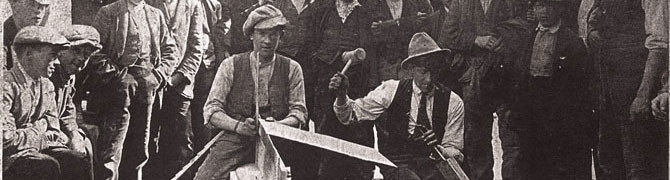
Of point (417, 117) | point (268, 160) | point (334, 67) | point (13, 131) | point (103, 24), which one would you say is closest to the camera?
point (13, 131)

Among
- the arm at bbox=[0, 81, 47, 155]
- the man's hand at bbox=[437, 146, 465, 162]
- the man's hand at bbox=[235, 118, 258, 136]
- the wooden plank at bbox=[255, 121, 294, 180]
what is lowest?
the man's hand at bbox=[437, 146, 465, 162]

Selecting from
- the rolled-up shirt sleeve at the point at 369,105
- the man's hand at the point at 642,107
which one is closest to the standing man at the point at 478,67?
the rolled-up shirt sleeve at the point at 369,105

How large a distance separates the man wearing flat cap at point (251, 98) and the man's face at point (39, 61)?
47.7 inches

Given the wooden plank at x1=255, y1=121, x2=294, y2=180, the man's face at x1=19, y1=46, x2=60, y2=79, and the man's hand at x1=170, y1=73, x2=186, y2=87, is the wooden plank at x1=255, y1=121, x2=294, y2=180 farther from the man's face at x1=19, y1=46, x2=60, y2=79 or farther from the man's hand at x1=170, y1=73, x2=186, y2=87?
the man's face at x1=19, y1=46, x2=60, y2=79

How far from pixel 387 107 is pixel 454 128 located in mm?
544

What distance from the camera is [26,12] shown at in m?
11.7

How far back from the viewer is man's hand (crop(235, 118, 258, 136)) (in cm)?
1202

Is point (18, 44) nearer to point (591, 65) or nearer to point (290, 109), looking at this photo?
point (290, 109)

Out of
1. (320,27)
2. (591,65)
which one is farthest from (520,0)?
(320,27)

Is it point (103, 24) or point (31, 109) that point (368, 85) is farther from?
point (31, 109)

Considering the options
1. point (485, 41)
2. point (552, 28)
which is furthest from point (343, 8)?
point (552, 28)

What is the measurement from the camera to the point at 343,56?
12203 millimetres

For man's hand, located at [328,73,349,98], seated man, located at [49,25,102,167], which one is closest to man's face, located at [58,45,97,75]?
seated man, located at [49,25,102,167]

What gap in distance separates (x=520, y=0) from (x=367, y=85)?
1350 mm
